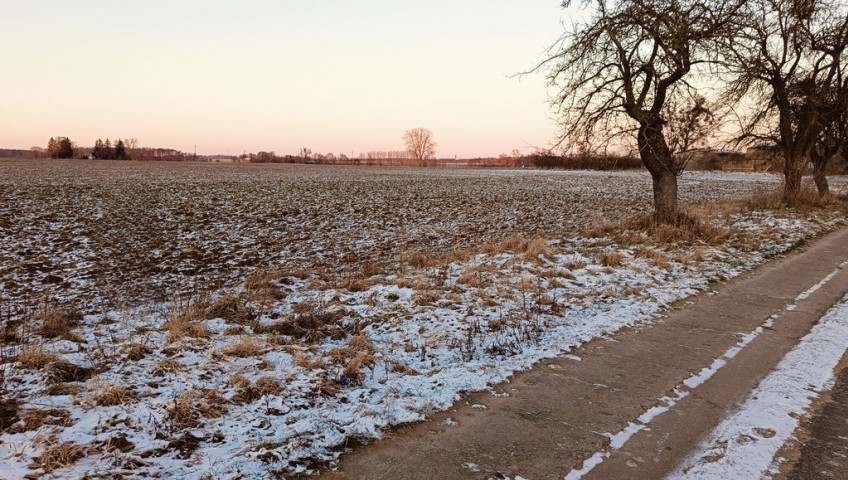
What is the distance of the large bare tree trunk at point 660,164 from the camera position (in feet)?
42.9

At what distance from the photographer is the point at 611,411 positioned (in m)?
4.16

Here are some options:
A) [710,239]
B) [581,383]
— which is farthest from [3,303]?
[710,239]

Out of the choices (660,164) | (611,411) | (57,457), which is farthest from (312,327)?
(660,164)

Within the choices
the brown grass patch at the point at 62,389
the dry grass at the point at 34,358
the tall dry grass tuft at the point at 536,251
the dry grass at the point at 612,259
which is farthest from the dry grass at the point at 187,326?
the dry grass at the point at 612,259

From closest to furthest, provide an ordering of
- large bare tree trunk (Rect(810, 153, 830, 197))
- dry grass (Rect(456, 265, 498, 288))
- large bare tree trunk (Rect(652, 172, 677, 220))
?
1. dry grass (Rect(456, 265, 498, 288))
2. large bare tree trunk (Rect(652, 172, 677, 220))
3. large bare tree trunk (Rect(810, 153, 830, 197))

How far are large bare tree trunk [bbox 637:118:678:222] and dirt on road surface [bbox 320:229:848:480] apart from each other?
725 centimetres

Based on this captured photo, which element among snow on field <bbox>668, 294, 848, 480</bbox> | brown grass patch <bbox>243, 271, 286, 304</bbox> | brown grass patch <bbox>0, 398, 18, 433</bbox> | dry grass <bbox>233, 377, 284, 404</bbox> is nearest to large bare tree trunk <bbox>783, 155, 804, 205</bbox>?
snow on field <bbox>668, 294, 848, 480</bbox>

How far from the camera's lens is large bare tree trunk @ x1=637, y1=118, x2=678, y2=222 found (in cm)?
1306

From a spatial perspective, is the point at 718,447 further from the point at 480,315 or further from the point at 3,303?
the point at 3,303

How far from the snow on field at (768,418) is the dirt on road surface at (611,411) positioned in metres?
0.10

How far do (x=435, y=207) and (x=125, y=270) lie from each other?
14.8 meters

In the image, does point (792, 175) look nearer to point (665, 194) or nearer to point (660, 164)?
point (665, 194)

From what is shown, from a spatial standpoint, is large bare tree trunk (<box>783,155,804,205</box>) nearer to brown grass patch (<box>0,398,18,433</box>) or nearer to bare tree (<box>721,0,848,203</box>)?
bare tree (<box>721,0,848,203</box>)

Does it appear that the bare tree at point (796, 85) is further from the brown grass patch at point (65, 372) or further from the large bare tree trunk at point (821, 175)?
the brown grass patch at point (65, 372)
